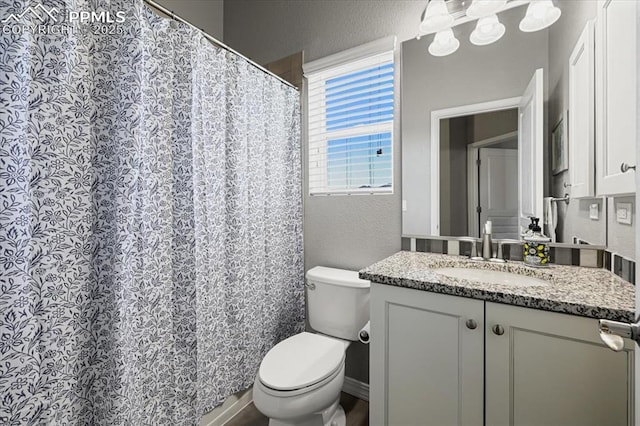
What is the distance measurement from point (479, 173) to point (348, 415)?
1.55 meters

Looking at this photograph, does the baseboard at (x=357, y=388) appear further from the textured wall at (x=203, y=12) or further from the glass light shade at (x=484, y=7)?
the textured wall at (x=203, y=12)

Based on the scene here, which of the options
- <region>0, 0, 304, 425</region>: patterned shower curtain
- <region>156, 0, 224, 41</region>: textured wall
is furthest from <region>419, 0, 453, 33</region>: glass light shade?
<region>156, 0, 224, 41</region>: textured wall

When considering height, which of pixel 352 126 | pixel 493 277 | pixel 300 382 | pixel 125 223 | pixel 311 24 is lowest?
pixel 300 382

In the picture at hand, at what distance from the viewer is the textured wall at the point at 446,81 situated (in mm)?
1421

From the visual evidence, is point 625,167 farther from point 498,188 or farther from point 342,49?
point 342,49

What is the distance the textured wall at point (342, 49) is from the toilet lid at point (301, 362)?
46 cm

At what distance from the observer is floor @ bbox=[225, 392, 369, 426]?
65.7 inches

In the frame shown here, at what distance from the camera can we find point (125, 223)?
1049mm

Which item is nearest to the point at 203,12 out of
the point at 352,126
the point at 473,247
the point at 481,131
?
the point at 352,126

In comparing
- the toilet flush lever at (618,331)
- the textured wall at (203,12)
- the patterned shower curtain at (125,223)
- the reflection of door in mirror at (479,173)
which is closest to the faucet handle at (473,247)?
the reflection of door in mirror at (479,173)

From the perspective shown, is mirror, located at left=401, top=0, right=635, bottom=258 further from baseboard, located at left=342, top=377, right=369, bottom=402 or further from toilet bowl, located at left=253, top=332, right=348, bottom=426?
baseboard, located at left=342, top=377, right=369, bottom=402

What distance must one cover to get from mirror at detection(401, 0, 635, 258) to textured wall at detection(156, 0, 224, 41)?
1603mm

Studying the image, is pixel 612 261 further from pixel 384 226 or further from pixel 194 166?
pixel 194 166

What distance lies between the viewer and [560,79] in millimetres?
1295
